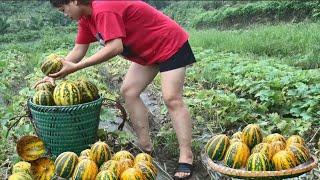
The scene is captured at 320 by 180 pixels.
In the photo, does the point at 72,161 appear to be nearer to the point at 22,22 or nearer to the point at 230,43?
the point at 230,43

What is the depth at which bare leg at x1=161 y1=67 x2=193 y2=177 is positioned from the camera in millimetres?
4523

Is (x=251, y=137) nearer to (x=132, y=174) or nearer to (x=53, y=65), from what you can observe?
(x=132, y=174)

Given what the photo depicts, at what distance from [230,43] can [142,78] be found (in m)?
8.21

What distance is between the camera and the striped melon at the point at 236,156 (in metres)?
3.44

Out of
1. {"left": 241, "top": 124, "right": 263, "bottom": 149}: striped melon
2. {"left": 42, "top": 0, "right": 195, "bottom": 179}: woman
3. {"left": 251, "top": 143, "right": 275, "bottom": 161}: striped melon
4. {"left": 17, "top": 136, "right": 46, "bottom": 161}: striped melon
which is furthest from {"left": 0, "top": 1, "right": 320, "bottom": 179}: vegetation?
{"left": 251, "top": 143, "right": 275, "bottom": 161}: striped melon

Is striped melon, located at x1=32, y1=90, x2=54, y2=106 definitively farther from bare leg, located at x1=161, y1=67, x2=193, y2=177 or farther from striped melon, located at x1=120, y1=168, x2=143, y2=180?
striped melon, located at x1=120, y1=168, x2=143, y2=180

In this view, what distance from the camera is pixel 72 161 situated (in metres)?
3.69

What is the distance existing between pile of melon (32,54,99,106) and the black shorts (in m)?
0.70

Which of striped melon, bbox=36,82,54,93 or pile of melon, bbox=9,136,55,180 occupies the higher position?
striped melon, bbox=36,82,54,93

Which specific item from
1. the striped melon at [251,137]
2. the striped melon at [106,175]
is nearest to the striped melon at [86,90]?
the striped melon at [106,175]

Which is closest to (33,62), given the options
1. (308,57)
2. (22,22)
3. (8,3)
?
(308,57)

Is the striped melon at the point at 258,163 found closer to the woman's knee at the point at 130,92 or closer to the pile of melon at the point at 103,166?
the pile of melon at the point at 103,166

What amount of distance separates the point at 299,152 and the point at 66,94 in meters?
2.09

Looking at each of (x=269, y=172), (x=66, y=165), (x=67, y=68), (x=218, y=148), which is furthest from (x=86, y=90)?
(x=269, y=172)
